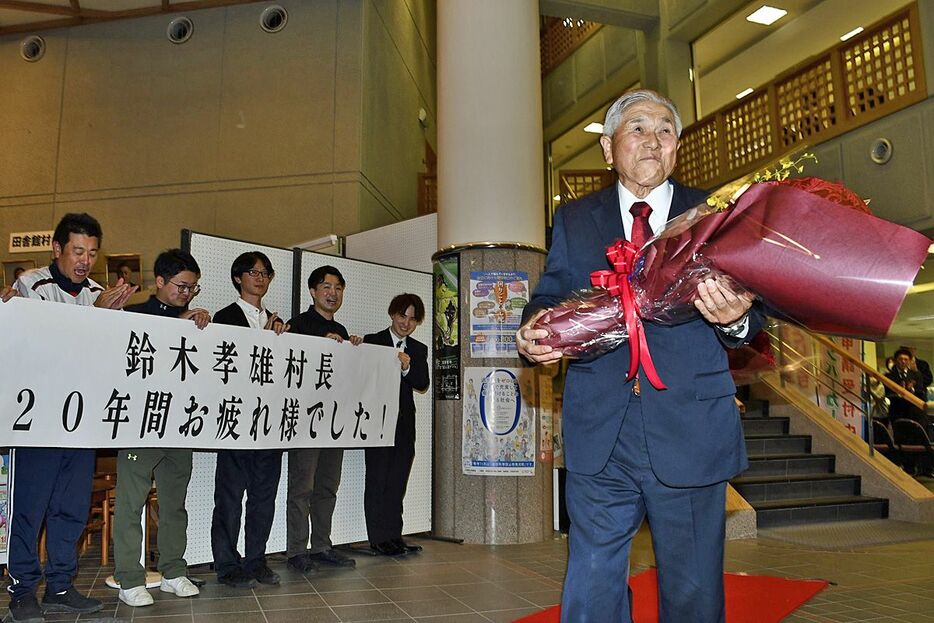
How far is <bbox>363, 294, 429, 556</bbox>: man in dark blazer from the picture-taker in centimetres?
510

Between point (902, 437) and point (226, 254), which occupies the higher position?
point (226, 254)

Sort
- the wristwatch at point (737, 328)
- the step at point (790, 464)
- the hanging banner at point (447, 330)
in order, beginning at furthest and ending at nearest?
1. the step at point (790, 464)
2. the hanging banner at point (447, 330)
3. the wristwatch at point (737, 328)

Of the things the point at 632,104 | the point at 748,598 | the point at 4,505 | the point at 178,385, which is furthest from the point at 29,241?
the point at 632,104

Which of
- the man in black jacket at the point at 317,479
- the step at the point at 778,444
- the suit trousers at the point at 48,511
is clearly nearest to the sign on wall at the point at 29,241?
the man in black jacket at the point at 317,479

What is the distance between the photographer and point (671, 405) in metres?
1.71

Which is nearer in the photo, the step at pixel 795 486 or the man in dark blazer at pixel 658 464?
the man in dark blazer at pixel 658 464

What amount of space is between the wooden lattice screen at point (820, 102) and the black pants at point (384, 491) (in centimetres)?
534

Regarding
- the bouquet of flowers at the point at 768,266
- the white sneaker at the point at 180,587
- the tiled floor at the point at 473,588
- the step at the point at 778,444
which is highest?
the bouquet of flowers at the point at 768,266

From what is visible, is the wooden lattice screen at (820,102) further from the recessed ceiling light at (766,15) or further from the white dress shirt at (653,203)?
the white dress shirt at (653,203)

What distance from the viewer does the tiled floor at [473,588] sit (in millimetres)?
3582

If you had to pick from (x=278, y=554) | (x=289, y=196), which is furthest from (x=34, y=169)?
(x=278, y=554)

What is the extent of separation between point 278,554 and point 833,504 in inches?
198

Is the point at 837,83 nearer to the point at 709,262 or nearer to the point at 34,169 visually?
the point at 709,262

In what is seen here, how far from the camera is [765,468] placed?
7.34 meters
